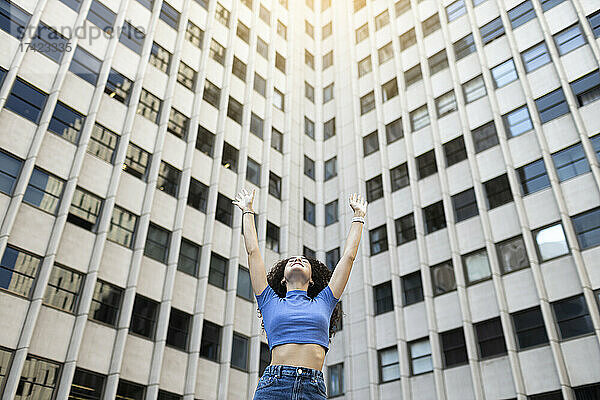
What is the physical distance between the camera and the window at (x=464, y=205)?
29.8 metres

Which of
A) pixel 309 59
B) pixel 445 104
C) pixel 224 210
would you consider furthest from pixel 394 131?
pixel 224 210

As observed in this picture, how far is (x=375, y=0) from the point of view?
4212 cm

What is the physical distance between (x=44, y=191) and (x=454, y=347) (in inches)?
803

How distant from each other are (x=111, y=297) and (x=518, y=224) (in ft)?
64.3

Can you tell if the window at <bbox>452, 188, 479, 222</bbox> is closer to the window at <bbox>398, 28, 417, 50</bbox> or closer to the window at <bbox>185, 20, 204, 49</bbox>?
the window at <bbox>398, 28, 417, 50</bbox>

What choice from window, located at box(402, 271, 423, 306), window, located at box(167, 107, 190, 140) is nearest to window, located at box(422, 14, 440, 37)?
window, located at box(402, 271, 423, 306)

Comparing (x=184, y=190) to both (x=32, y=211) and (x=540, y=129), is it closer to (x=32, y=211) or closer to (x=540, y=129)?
(x=32, y=211)

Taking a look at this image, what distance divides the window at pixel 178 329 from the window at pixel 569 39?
23.9m

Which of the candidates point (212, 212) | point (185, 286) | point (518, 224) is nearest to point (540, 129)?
point (518, 224)

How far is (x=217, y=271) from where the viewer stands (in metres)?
29.6

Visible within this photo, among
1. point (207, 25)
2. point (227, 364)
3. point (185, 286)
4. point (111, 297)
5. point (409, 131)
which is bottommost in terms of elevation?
point (227, 364)

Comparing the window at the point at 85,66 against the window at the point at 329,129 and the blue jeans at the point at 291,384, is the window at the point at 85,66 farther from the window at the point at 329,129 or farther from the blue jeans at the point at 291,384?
the blue jeans at the point at 291,384

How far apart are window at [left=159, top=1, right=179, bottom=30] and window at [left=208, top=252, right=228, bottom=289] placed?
14389mm

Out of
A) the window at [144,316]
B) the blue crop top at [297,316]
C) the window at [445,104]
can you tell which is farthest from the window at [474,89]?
the blue crop top at [297,316]
